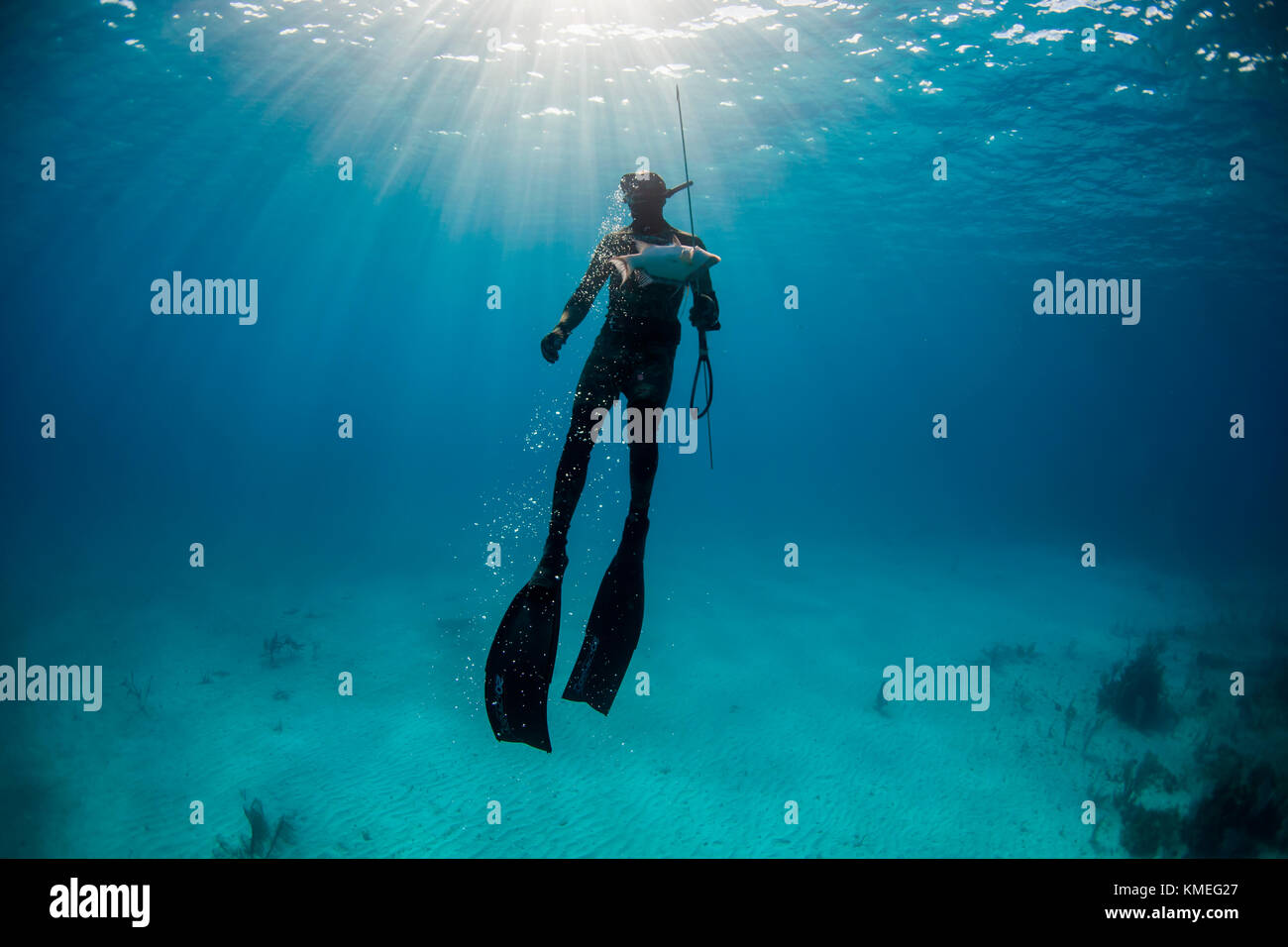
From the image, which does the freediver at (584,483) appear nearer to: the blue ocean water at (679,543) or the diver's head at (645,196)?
the diver's head at (645,196)

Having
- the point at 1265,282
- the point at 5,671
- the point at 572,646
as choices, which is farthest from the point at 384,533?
the point at 1265,282

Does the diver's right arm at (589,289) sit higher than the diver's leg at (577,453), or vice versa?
the diver's right arm at (589,289)

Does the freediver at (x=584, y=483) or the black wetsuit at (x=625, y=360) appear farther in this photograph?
the black wetsuit at (x=625, y=360)

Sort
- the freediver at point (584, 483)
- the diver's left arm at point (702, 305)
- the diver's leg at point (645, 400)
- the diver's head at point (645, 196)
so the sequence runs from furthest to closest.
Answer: the diver's head at point (645, 196), the diver's left arm at point (702, 305), the diver's leg at point (645, 400), the freediver at point (584, 483)

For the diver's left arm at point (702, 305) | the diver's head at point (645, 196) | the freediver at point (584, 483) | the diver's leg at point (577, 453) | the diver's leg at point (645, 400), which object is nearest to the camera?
the freediver at point (584, 483)

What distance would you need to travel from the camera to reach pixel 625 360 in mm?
3932

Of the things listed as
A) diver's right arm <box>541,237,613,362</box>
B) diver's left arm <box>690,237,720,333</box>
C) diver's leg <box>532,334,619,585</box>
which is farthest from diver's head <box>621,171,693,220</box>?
diver's leg <box>532,334,619,585</box>

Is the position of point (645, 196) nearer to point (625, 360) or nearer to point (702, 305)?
point (702, 305)

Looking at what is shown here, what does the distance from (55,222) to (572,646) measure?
3607 cm

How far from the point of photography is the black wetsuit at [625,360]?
12.2 feet

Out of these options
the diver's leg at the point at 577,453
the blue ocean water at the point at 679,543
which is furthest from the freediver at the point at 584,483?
the blue ocean water at the point at 679,543

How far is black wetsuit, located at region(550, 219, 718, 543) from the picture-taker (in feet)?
12.2

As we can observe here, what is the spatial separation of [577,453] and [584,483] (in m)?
0.22

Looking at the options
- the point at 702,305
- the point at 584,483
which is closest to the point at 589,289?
the point at 702,305
